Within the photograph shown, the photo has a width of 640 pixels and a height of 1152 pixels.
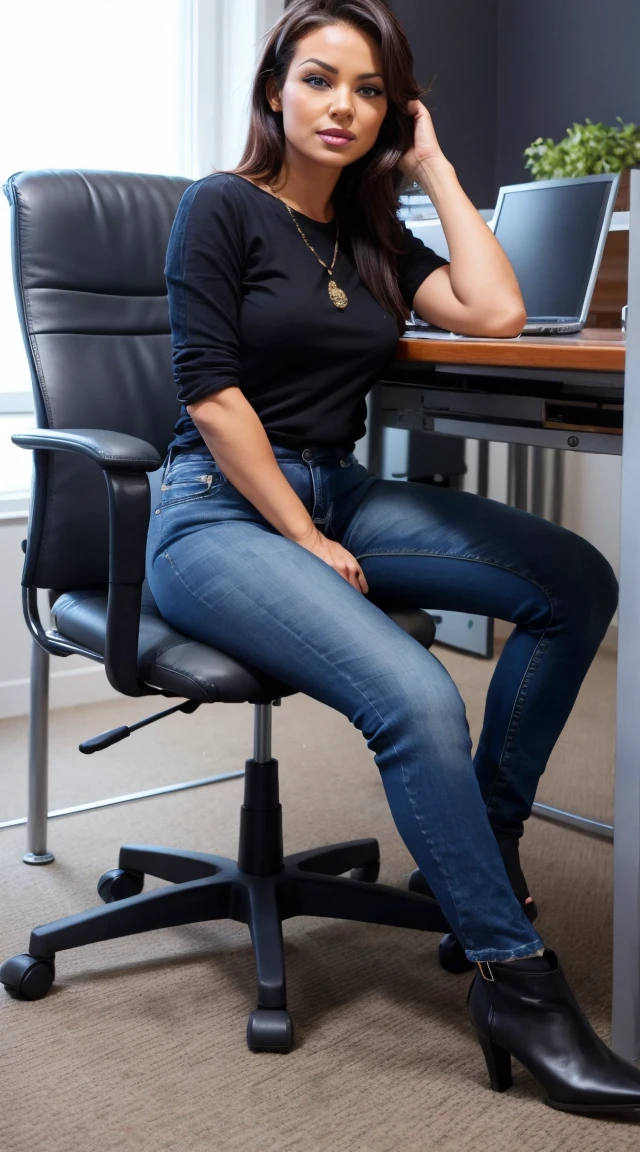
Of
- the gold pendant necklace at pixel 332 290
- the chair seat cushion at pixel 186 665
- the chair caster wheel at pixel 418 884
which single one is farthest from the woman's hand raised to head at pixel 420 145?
the chair caster wheel at pixel 418 884

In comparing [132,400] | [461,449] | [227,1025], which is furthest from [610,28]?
[227,1025]

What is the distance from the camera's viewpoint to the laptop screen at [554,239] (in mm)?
1870

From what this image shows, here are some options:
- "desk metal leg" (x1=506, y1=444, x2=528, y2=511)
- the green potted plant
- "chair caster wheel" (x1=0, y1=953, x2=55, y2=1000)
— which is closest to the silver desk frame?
"chair caster wheel" (x1=0, y1=953, x2=55, y2=1000)

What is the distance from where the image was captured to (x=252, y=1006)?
158 cm

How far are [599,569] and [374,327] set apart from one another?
0.43m

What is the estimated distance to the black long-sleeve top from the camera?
1.47m

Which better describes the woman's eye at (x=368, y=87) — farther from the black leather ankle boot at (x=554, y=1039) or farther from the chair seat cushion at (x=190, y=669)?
the black leather ankle boot at (x=554, y=1039)

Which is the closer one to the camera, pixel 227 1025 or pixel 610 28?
pixel 227 1025

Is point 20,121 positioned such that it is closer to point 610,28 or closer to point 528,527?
point 610,28

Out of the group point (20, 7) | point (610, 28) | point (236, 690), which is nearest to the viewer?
point (236, 690)

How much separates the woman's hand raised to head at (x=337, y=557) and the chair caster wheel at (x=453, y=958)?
513 millimetres

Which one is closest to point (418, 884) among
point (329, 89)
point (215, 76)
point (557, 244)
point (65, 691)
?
point (557, 244)

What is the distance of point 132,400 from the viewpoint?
1757mm

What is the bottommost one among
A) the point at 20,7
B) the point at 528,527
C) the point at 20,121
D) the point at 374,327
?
the point at 528,527
